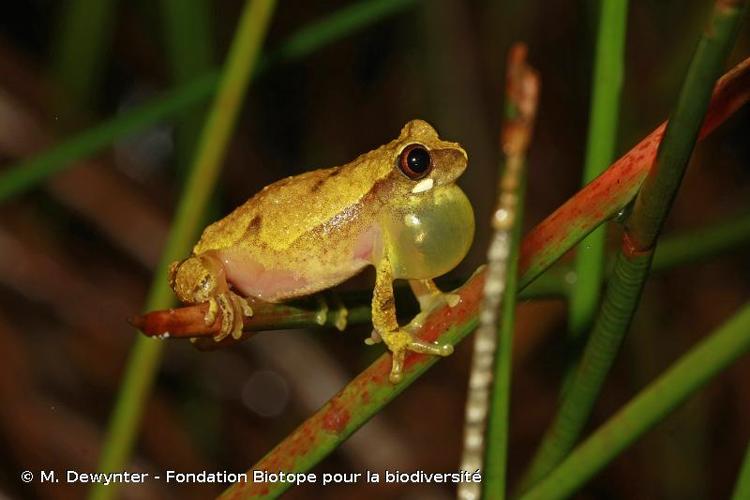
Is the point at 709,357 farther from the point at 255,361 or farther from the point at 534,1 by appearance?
the point at 534,1

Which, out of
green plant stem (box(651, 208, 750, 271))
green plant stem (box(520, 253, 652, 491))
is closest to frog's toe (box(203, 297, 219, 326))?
green plant stem (box(520, 253, 652, 491))

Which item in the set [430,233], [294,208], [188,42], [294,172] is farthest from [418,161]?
[294,172]

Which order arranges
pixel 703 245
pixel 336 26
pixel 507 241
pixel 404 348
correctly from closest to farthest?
pixel 507 241, pixel 404 348, pixel 703 245, pixel 336 26

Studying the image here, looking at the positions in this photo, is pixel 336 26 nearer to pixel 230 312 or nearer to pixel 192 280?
pixel 192 280

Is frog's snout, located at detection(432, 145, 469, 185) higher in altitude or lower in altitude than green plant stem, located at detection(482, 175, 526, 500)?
higher

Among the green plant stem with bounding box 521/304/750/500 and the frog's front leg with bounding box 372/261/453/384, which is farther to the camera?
the frog's front leg with bounding box 372/261/453/384

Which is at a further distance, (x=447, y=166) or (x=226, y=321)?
(x=447, y=166)

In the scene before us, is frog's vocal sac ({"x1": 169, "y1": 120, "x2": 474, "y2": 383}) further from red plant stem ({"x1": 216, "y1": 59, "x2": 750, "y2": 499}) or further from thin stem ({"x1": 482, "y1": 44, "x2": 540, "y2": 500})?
thin stem ({"x1": 482, "y1": 44, "x2": 540, "y2": 500})
